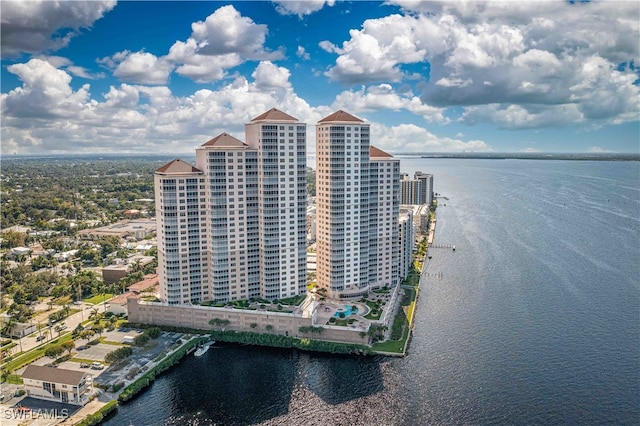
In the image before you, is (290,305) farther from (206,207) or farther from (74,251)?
(74,251)

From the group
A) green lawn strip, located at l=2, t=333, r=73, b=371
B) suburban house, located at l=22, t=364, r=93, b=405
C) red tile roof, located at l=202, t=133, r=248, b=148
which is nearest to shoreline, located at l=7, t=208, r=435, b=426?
suburban house, located at l=22, t=364, r=93, b=405

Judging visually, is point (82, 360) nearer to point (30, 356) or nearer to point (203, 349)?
point (30, 356)

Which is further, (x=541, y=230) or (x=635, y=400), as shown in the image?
(x=541, y=230)

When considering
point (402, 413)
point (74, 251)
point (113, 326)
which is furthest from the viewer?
point (74, 251)

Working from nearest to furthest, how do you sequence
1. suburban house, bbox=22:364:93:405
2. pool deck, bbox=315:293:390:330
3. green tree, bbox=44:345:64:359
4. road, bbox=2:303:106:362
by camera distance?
suburban house, bbox=22:364:93:405 < green tree, bbox=44:345:64:359 < road, bbox=2:303:106:362 < pool deck, bbox=315:293:390:330

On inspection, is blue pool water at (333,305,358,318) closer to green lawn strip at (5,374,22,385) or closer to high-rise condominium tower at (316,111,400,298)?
high-rise condominium tower at (316,111,400,298)

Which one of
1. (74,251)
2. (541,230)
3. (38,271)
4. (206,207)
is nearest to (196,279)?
(206,207)
